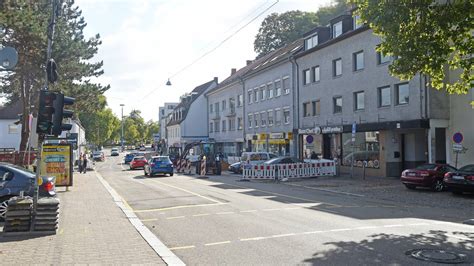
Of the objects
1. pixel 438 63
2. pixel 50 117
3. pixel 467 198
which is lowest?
pixel 467 198

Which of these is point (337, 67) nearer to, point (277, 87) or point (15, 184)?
point (277, 87)

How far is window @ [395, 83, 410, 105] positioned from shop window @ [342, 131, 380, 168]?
2775 mm

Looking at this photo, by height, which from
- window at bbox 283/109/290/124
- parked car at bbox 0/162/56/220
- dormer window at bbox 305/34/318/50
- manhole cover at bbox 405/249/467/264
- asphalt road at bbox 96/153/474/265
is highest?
dormer window at bbox 305/34/318/50

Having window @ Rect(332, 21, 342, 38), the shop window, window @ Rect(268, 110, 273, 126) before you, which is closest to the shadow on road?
the shop window

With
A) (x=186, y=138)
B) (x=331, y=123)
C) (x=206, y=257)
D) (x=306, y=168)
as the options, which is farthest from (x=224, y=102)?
(x=206, y=257)

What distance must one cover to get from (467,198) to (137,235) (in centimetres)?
1303

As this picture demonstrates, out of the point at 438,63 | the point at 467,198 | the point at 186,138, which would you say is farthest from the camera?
the point at 186,138

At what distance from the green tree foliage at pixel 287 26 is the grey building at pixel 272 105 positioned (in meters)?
14.2

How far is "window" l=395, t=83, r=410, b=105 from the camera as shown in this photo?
1014 inches

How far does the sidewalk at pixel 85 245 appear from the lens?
24.0ft

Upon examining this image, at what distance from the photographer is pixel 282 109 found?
133ft

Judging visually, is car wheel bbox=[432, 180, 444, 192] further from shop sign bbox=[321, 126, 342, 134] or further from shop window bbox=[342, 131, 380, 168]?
shop sign bbox=[321, 126, 342, 134]

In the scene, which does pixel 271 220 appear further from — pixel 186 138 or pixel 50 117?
pixel 186 138

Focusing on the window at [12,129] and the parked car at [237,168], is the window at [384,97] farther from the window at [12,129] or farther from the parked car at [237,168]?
the window at [12,129]
